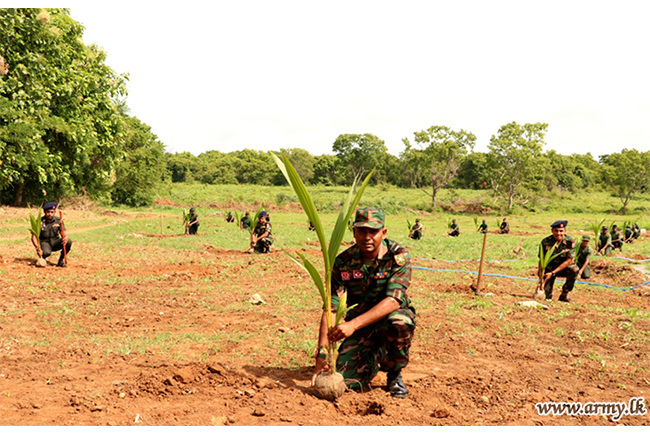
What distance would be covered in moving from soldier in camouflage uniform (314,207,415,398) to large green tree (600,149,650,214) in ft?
132

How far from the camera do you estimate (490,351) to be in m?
4.37

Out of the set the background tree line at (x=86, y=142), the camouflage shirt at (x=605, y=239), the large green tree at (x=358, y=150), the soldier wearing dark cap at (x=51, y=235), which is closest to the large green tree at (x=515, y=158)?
the background tree line at (x=86, y=142)

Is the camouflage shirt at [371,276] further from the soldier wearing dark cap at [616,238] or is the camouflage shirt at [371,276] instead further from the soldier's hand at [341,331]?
the soldier wearing dark cap at [616,238]

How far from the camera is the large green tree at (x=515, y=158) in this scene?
3538 cm

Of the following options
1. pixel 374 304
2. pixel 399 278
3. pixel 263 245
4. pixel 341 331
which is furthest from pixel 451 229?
pixel 341 331

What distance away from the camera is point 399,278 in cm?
323

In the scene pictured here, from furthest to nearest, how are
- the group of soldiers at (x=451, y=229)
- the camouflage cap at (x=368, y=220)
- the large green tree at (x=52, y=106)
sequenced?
the group of soldiers at (x=451, y=229)
the large green tree at (x=52, y=106)
the camouflage cap at (x=368, y=220)

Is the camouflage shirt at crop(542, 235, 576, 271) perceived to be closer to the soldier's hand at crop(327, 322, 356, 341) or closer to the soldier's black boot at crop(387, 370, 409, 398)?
the soldier's black boot at crop(387, 370, 409, 398)

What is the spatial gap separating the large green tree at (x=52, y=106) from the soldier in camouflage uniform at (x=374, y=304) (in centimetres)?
1667

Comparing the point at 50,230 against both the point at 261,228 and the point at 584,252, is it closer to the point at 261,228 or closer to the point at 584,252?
the point at 261,228

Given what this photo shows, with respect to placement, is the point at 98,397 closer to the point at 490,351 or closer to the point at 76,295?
the point at 490,351

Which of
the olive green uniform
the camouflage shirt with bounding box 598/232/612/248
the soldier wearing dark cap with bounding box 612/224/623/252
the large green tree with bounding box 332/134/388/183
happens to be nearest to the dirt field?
the olive green uniform

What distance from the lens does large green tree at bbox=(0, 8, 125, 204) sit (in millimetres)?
16000

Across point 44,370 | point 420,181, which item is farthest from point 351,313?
point 420,181
